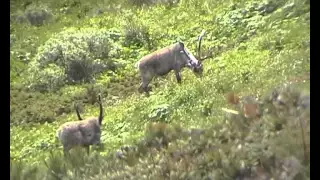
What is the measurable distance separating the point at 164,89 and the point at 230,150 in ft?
23.9

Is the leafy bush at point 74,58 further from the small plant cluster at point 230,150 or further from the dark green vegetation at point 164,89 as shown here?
the small plant cluster at point 230,150

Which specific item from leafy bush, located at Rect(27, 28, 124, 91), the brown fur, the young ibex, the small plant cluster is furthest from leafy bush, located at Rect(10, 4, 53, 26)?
the small plant cluster

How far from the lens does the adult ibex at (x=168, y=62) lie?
13569 mm

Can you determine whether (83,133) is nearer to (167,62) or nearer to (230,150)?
(167,62)

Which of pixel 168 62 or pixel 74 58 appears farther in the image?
pixel 74 58

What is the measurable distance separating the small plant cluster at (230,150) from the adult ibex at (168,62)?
20.4 feet

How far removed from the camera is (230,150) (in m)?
5.76

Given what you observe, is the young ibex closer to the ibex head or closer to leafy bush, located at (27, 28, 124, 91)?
the ibex head

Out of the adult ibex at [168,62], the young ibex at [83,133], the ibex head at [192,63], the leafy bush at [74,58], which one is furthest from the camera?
the leafy bush at [74,58]

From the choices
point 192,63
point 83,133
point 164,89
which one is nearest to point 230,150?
point 83,133

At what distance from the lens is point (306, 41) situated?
9211 mm

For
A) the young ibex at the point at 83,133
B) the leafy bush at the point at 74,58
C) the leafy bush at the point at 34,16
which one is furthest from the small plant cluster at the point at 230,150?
the leafy bush at the point at 34,16

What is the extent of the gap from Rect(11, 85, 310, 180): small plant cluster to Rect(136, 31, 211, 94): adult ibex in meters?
6.21

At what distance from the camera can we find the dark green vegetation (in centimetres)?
580
